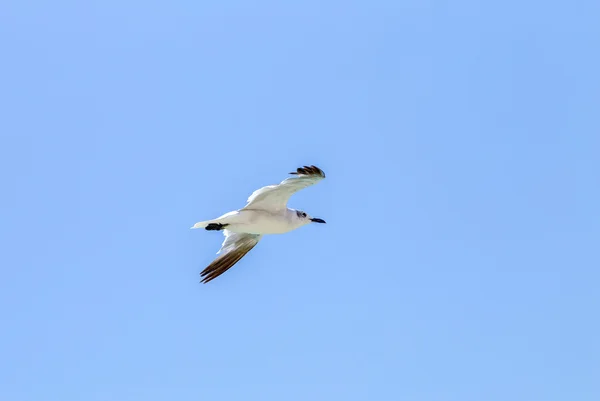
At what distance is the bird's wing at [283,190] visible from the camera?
21594 millimetres

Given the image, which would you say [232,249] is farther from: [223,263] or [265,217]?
[265,217]

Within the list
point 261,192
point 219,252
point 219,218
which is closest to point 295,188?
point 261,192

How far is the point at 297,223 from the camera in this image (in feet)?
81.6

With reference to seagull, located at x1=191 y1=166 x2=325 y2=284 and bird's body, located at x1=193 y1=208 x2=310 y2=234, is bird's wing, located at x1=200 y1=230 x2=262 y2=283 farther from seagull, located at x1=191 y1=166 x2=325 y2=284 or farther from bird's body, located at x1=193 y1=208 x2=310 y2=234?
bird's body, located at x1=193 y1=208 x2=310 y2=234

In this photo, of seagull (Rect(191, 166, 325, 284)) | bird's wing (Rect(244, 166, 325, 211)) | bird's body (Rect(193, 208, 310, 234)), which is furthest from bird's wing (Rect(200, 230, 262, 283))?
bird's wing (Rect(244, 166, 325, 211))

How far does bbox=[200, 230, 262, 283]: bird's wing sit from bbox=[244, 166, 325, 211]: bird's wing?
2508mm

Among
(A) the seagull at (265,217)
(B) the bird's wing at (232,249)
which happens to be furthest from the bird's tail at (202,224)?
(B) the bird's wing at (232,249)

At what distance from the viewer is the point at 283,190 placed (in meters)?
22.9

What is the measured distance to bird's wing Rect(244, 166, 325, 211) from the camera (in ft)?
70.8

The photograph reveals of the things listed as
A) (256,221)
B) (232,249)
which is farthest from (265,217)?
(232,249)

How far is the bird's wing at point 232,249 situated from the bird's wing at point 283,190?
2.51m

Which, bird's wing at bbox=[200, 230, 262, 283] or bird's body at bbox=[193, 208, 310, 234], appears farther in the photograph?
bird's wing at bbox=[200, 230, 262, 283]

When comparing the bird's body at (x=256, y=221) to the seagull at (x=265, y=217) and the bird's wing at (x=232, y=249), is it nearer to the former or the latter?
the seagull at (x=265, y=217)

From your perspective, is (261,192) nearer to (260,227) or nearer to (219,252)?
(260,227)
